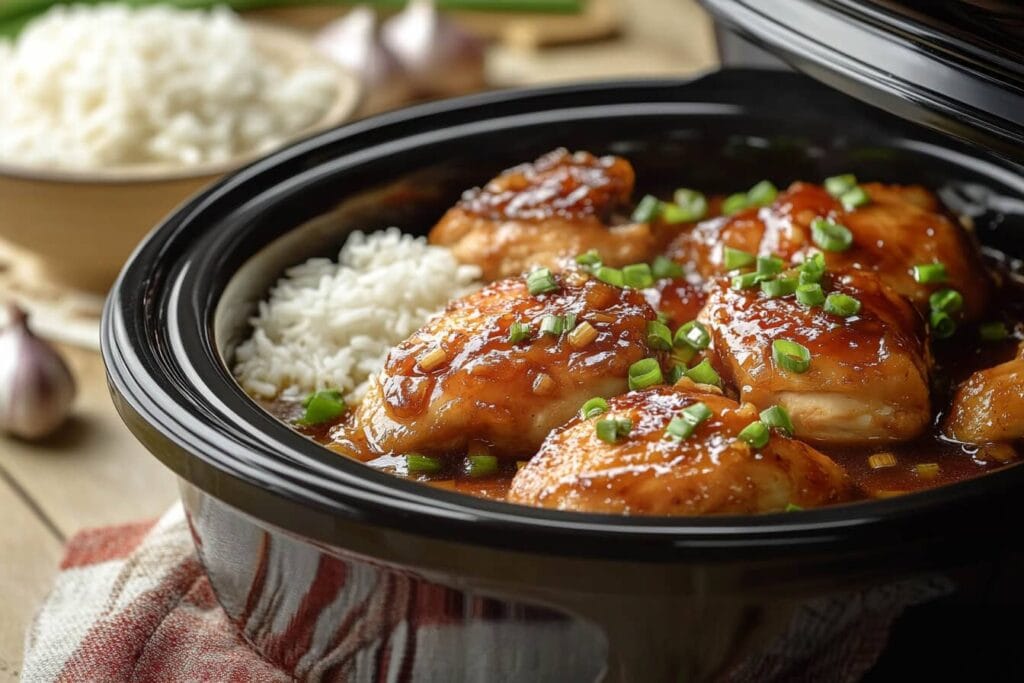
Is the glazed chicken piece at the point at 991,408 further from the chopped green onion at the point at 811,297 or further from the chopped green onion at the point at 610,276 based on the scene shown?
the chopped green onion at the point at 610,276

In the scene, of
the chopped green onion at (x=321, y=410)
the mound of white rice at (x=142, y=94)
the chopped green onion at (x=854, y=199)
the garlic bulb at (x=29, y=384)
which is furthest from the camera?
the mound of white rice at (x=142, y=94)

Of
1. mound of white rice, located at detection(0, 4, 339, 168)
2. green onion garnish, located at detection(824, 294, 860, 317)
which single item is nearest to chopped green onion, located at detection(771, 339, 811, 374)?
green onion garnish, located at detection(824, 294, 860, 317)

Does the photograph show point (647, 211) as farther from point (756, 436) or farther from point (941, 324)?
point (756, 436)

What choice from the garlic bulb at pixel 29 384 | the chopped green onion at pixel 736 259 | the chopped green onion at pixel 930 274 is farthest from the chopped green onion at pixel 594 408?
the garlic bulb at pixel 29 384

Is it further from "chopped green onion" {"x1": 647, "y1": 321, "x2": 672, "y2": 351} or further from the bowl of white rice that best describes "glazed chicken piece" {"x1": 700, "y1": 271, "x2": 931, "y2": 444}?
the bowl of white rice

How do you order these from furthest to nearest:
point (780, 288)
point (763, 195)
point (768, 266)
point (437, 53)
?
point (437, 53), point (763, 195), point (768, 266), point (780, 288)

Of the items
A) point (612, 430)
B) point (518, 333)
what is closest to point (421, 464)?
point (518, 333)
